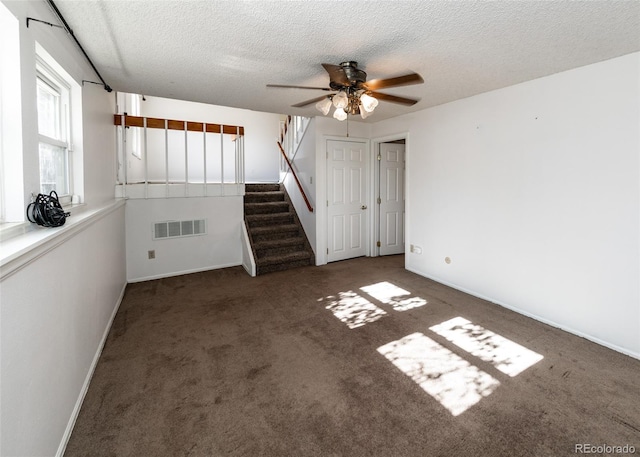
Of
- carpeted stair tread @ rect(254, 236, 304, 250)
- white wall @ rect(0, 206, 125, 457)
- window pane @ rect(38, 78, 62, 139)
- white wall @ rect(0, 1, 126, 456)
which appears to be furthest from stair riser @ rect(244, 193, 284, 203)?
window pane @ rect(38, 78, 62, 139)

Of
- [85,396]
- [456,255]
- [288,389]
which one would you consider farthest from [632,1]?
[85,396]

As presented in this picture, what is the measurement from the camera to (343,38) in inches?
86.3

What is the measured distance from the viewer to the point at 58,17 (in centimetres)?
193

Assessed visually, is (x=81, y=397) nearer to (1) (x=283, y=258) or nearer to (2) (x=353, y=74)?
(2) (x=353, y=74)

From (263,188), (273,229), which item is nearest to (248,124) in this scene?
(263,188)

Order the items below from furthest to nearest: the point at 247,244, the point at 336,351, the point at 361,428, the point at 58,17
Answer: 1. the point at 247,244
2. the point at 336,351
3. the point at 58,17
4. the point at 361,428

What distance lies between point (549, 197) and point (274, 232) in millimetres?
3721

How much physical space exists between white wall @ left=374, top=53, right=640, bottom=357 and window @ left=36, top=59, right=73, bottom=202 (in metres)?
3.80

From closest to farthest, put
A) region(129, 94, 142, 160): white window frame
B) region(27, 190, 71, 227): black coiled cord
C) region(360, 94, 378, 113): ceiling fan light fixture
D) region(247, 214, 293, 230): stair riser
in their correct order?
region(27, 190, 71, 227): black coiled cord → region(360, 94, 378, 113): ceiling fan light fixture → region(247, 214, 293, 230): stair riser → region(129, 94, 142, 160): white window frame

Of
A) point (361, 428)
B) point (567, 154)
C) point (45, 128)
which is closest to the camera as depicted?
point (361, 428)

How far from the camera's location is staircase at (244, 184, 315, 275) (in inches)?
189

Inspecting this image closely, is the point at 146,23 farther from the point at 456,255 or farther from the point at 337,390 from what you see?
the point at 456,255

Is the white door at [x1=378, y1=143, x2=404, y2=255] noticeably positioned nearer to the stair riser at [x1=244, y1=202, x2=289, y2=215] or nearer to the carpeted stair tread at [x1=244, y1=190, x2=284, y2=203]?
the stair riser at [x1=244, y1=202, x2=289, y2=215]

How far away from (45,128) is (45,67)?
37 centimetres
